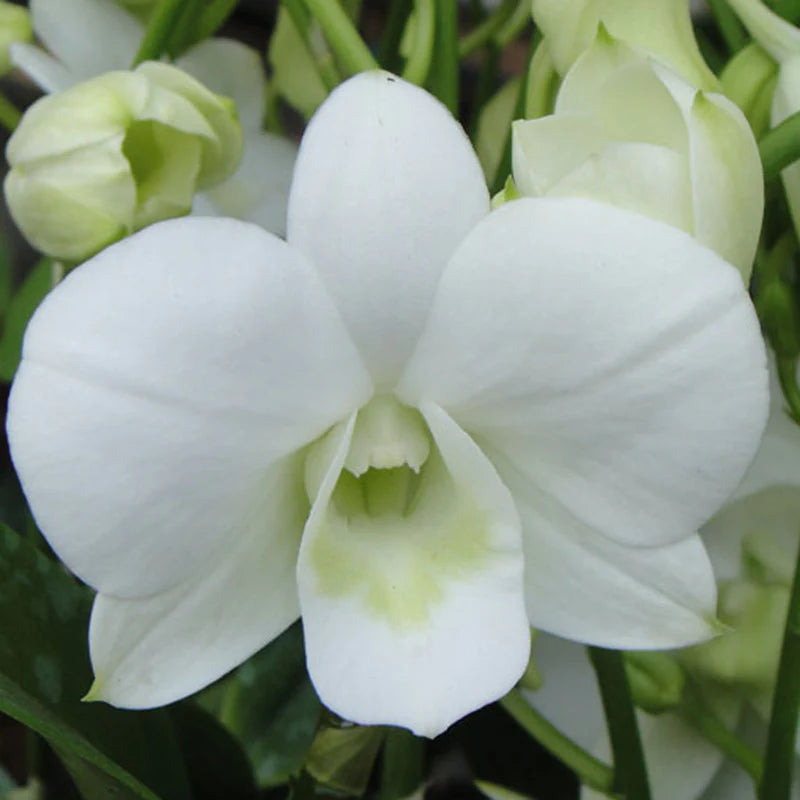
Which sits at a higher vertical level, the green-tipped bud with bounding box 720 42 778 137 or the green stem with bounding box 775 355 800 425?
the green-tipped bud with bounding box 720 42 778 137

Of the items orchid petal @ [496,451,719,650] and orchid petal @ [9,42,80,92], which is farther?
orchid petal @ [9,42,80,92]

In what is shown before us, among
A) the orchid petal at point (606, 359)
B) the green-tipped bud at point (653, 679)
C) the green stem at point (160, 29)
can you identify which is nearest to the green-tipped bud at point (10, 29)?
the green stem at point (160, 29)

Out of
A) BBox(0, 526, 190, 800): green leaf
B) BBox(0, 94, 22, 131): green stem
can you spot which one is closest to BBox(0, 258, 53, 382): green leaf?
BBox(0, 94, 22, 131): green stem

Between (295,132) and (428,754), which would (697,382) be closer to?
(428,754)

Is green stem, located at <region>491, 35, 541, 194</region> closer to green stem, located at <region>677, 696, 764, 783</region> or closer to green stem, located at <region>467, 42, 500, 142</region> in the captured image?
green stem, located at <region>467, 42, 500, 142</region>

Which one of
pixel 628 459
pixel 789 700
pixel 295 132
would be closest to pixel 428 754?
pixel 789 700
